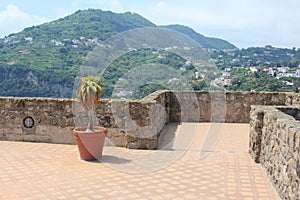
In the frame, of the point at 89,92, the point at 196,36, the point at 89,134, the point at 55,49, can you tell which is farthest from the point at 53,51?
the point at 89,134

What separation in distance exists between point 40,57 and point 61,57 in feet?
5.89

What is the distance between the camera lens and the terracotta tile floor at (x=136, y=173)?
13.8ft

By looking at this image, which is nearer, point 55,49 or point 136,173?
point 136,173

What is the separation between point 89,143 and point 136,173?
1115mm

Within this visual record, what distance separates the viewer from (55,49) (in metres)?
24.0

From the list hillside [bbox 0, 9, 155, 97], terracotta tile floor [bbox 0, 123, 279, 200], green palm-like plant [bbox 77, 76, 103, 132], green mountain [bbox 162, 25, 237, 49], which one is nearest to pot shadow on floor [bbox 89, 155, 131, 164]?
terracotta tile floor [bbox 0, 123, 279, 200]

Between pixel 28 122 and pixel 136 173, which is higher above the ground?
pixel 28 122

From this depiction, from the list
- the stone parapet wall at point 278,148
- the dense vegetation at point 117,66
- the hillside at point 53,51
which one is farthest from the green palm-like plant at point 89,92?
the hillside at point 53,51

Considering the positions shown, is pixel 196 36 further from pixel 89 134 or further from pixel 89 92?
pixel 89 134

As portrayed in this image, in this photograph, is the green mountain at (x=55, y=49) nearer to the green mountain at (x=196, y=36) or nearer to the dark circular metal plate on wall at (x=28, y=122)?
the green mountain at (x=196, y=36)

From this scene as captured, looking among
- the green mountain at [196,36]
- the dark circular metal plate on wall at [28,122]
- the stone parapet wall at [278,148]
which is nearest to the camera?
the stone parapet wall at [278,148]

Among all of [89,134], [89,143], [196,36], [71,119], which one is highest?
[196,36]

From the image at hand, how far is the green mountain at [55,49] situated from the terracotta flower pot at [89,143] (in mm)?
5767

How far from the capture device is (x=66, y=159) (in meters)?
5.86
